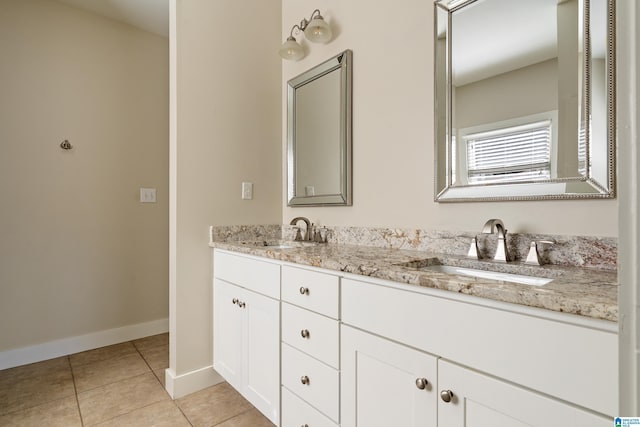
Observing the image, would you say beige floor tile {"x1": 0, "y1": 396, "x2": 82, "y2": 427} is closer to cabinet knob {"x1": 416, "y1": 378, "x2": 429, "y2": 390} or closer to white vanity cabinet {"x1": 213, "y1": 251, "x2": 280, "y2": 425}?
white vanity cabinet {"x1": 213, "y1": 251, "x2": 280, "y2": 425}

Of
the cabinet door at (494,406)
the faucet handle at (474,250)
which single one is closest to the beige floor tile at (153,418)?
the cabinet door at (494,406)

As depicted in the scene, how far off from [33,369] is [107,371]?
1.66 ft

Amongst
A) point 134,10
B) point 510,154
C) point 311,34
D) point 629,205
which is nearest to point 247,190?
point 311,34

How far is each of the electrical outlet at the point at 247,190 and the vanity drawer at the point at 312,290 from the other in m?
0.84

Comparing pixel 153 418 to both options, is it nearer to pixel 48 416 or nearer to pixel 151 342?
pixel 48 416

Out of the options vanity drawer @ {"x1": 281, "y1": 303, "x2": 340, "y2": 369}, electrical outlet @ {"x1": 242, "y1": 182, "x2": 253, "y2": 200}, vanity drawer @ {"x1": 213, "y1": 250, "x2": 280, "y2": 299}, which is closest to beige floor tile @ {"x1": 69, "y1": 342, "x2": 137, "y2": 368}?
vanity drawer @ {"x1": 213, "y1": 250, "x2": 280, "y2": 299}

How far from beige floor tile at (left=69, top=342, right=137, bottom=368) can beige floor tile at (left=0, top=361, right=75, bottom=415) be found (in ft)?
0.50

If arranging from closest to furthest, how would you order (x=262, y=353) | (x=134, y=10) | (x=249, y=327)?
(x=262, y=353)
(x=249, y=327)
(x=134, y=10)

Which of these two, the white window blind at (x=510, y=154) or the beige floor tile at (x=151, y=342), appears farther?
the beige floor tile at (x=151, y=342)

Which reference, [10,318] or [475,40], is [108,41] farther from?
[475,40]

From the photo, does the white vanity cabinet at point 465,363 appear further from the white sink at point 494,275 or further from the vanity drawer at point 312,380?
the white sink at point 494,275

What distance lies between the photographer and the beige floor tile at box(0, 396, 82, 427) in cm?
159

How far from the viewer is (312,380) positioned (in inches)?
49.0

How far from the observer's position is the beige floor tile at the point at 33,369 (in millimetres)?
2041
